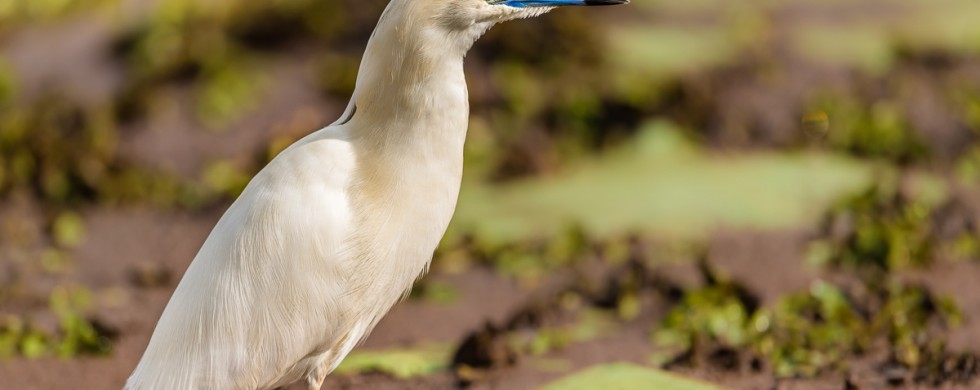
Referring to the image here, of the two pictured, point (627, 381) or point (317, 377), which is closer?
point (317, 377)

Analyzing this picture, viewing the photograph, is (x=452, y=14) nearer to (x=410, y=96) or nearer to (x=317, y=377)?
(x=410, y=96)

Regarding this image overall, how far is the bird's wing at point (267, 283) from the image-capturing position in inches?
132

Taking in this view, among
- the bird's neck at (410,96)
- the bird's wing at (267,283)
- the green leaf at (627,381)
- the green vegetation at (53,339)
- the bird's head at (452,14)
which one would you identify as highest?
the bird's head at (452,14)

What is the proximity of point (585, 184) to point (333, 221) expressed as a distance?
12.3 ft

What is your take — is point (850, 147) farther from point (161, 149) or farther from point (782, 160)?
point (161, 149)

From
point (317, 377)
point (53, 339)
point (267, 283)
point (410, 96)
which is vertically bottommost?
point (53, 339)

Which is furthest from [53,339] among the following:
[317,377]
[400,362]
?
[317,377]

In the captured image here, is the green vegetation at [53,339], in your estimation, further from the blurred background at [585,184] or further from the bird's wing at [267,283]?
the bird's wing at [267,283]

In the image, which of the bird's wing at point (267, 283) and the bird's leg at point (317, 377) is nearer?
the bird's wing at point (267, 283)

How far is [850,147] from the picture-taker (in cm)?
721

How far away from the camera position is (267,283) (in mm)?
3389

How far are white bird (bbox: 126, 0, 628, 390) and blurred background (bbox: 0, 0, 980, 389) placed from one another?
982 millimetres

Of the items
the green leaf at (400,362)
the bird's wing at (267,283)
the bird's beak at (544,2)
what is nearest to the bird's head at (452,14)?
the bird's beak at (544,2)

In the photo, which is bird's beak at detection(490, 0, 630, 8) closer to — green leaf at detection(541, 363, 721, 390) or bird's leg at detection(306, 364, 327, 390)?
bird's leg at detection(306, 364, 327, 390)
